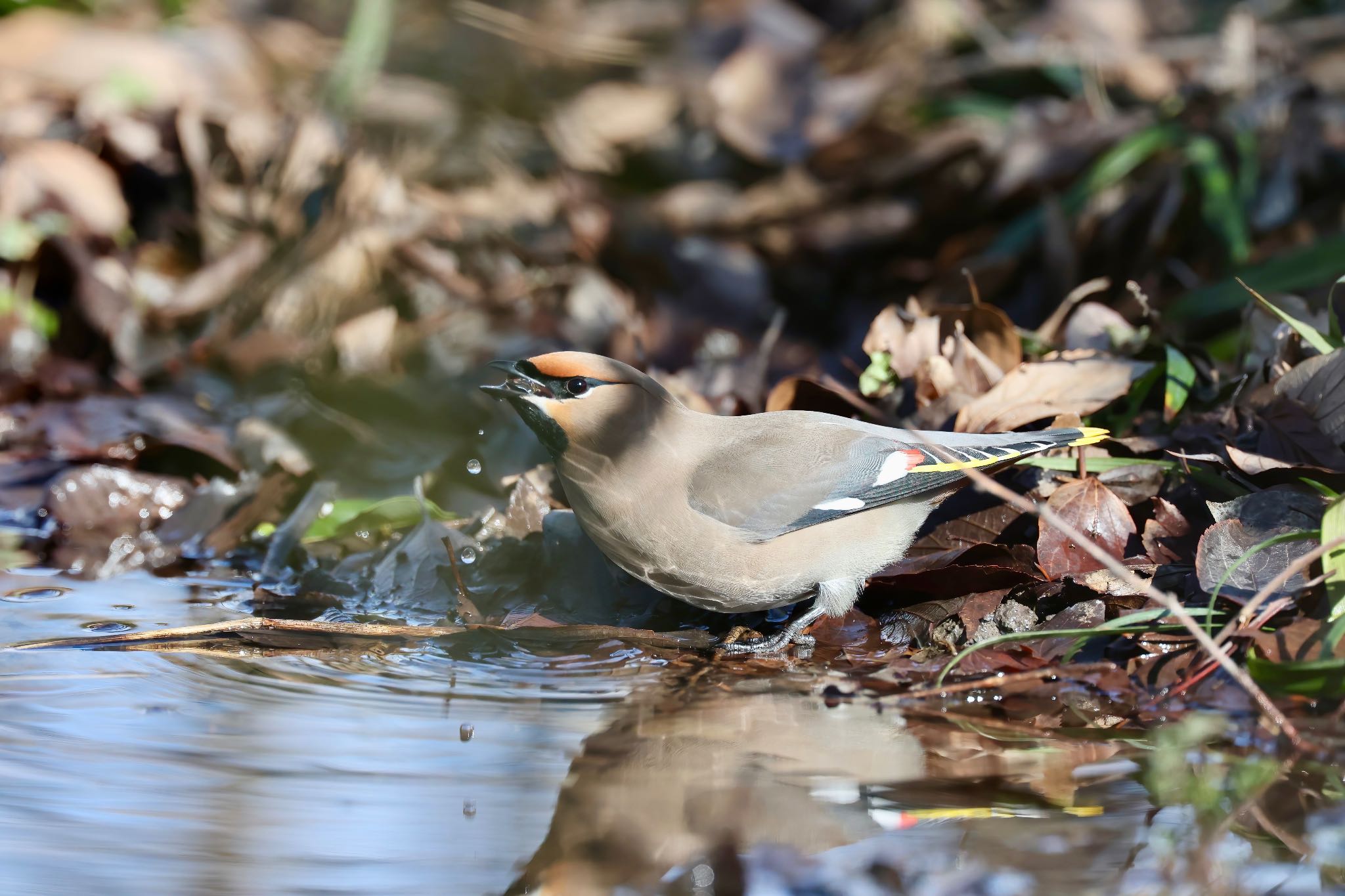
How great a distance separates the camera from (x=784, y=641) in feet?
10.3

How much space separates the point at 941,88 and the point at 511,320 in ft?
8.13

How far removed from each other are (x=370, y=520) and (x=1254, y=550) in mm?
2438

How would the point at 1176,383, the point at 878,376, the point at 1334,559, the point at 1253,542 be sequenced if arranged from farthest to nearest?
the point at 878,376 → the point at 1176,383 → the point at 1253,542 → the point at 1334,559

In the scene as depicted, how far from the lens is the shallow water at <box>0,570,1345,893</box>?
1.85 m

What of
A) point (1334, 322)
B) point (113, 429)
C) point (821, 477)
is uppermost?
point (1334, 322)

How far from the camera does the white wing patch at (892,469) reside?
3164 millimetres

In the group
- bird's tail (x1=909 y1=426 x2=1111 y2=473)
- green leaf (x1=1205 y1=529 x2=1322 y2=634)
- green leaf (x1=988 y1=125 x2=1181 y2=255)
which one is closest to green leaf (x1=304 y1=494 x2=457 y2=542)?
bird's tail (x1=909 y1=426 x2=1111 y2=473)

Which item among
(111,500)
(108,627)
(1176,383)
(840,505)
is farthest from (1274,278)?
(111,500)

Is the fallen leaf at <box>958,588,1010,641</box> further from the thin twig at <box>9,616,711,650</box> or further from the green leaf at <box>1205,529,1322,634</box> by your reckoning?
the thin twig at <box>9,616,711,650</box>

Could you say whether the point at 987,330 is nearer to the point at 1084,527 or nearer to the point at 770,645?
the point at 1084,527

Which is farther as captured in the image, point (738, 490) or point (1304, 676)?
point (738, 490)

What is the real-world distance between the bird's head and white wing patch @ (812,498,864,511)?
476mm

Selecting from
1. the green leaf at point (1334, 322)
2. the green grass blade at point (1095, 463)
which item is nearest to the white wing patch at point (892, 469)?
the green grass blade at point (1095, 463)

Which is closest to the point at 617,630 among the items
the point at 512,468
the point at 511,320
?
the point at 512,468
